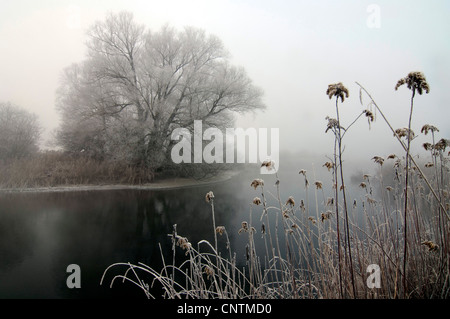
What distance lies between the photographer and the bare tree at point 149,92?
11.7m

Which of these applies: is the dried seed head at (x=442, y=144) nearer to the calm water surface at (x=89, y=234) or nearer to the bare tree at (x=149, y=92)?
the calm water surface at (x=89, y=234)

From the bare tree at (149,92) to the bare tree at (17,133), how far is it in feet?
4.85

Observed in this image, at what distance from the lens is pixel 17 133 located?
1189cm

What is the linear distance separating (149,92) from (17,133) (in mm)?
7116

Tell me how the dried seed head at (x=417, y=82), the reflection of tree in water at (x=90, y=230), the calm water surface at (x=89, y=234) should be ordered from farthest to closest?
the reflection of tree in water at (x=90, y=230) → the calm water surface at (x=89, y=234) → the dried seed head at (x=417, y=82)

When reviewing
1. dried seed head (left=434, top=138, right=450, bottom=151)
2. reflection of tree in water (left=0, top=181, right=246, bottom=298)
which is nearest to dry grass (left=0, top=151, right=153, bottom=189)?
reflection of tree in water (left=0, top=181, right=246, bottom=298)

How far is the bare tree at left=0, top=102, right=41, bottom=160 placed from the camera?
11.2m

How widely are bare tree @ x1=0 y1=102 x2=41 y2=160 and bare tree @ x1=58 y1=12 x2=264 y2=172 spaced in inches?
58.1

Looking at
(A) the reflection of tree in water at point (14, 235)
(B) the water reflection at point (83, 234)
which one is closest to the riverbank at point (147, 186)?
(B) the water reflection at point (83, 234)

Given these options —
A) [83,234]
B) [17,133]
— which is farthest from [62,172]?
[83,234]

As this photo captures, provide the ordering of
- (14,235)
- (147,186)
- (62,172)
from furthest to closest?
(147,186) < (62,172) < (14,235)

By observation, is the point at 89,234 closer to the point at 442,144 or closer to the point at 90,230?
the point at 90,230
